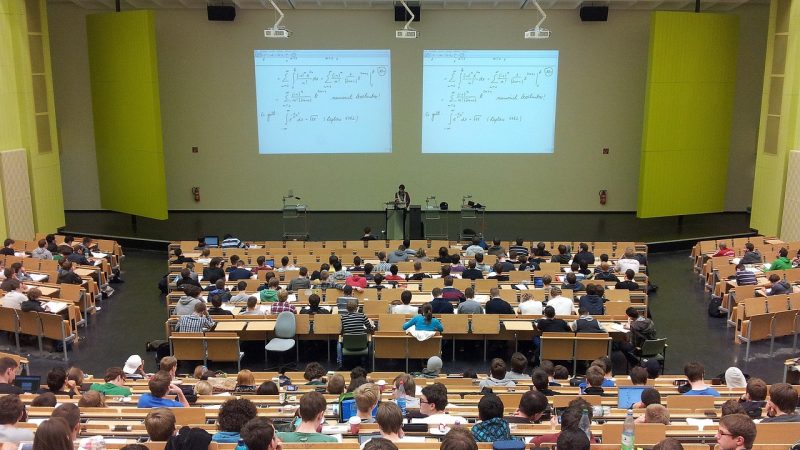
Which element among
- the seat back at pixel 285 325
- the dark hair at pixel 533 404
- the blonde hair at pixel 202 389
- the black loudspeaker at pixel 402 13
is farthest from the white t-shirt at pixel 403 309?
the black loudspeaker at pixel 402 13

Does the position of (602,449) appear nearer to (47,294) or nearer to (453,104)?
(47,294)

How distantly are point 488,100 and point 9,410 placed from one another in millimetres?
16847

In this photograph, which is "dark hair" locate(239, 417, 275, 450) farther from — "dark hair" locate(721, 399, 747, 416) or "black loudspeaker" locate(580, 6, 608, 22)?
"black loudspeaker" locate(580, 6, 608, 22)

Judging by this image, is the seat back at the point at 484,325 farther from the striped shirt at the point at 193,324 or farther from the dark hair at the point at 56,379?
the dark hair at the point at 56,379

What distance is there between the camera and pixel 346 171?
21.7 meters

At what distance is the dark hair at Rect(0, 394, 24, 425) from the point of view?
5930mm

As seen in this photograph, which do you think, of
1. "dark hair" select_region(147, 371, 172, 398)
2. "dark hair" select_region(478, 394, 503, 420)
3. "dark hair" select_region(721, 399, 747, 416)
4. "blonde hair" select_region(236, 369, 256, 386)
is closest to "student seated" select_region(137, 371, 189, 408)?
"dark hair" select_region(147, 371, 172, 398)

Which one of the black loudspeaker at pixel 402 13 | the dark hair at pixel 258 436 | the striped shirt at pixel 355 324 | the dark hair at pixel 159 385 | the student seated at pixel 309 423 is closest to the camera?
the dark hair at pixel 258 436

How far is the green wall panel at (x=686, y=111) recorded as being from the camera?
19.1 metres

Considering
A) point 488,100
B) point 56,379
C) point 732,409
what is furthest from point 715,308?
point 56,379

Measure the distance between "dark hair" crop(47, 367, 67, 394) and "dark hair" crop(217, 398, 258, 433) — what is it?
3087mm

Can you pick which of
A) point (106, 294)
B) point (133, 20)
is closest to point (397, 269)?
point (106, 294)

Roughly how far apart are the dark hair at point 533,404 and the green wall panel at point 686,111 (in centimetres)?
1431

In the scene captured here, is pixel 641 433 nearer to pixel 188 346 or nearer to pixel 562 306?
pixel 562 306
